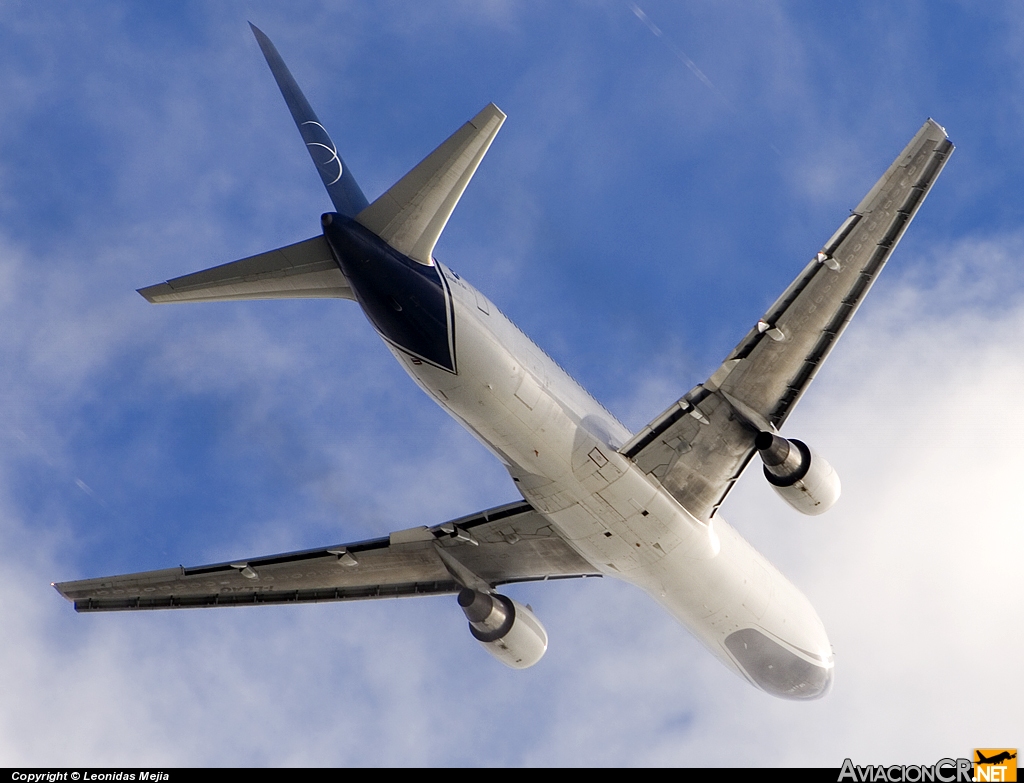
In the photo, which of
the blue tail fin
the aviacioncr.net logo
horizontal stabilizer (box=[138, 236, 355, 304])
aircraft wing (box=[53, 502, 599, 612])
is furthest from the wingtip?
the aviacioncr.net logo

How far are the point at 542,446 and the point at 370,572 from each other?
809 cm

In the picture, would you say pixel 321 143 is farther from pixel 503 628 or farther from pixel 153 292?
pixel 503 628

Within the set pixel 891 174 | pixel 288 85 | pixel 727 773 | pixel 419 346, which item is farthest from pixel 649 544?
pixel 288 85

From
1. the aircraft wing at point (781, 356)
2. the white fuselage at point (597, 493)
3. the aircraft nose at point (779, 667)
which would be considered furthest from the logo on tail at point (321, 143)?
the aircraft nose at point (779, 667)

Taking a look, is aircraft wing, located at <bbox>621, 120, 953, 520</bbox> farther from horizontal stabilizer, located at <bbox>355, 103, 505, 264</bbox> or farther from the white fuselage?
horizontal stabilizer, located at <bbox>355, 103, 505, 264</bbox>

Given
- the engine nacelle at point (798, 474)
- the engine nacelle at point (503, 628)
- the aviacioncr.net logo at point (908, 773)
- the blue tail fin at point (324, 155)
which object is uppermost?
the blue tail fin at point (324, 155)

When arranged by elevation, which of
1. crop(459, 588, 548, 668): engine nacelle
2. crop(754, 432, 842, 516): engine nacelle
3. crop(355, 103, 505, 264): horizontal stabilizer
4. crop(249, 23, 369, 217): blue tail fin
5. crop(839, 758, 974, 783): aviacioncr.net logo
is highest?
crop(249, 23, 369, 217): blue tail fin

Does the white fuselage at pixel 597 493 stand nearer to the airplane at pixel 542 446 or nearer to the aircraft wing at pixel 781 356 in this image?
the airplane at pixel 542 446

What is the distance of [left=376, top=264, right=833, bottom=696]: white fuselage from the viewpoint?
19234 mm

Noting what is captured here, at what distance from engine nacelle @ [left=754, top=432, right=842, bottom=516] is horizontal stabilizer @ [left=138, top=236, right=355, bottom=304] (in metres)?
8.07

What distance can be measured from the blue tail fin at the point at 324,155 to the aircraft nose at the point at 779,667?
1204cm

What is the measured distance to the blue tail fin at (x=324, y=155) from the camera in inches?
782

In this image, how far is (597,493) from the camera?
21.0m

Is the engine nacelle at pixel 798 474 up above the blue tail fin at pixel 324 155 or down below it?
below
